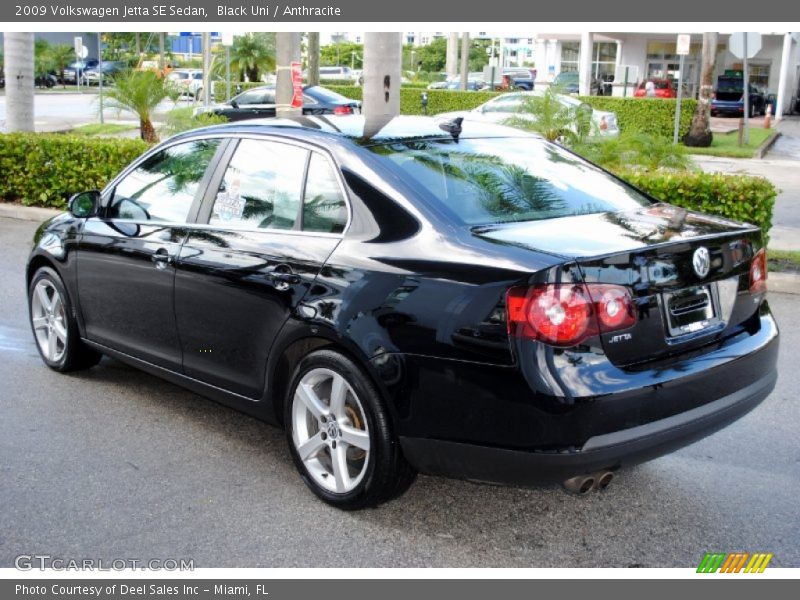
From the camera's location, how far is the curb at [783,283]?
8.85 metres

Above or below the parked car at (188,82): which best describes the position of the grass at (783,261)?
below

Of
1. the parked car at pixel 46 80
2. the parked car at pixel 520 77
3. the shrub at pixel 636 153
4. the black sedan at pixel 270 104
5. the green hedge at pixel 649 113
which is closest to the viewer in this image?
the shrub at pixel 636 153

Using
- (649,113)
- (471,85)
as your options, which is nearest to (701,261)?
(649,113)

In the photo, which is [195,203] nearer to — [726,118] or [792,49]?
[726,118]

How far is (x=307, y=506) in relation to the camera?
4.40 m

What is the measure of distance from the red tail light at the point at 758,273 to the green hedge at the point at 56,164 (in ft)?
31.5

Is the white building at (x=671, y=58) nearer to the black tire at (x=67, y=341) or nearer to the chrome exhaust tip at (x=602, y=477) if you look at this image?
the black tire at (x=67, y=341)

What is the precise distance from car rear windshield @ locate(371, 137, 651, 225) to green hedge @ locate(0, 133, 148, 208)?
28.2 ft

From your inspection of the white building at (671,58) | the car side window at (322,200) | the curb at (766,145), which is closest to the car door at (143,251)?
the car side window at (322,200)

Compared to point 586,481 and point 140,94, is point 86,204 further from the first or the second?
point 140,94

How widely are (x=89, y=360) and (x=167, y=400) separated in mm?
719

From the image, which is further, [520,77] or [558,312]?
[520,77]

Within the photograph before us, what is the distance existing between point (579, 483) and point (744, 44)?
1849 centimetres

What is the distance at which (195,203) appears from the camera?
5.10 meters
